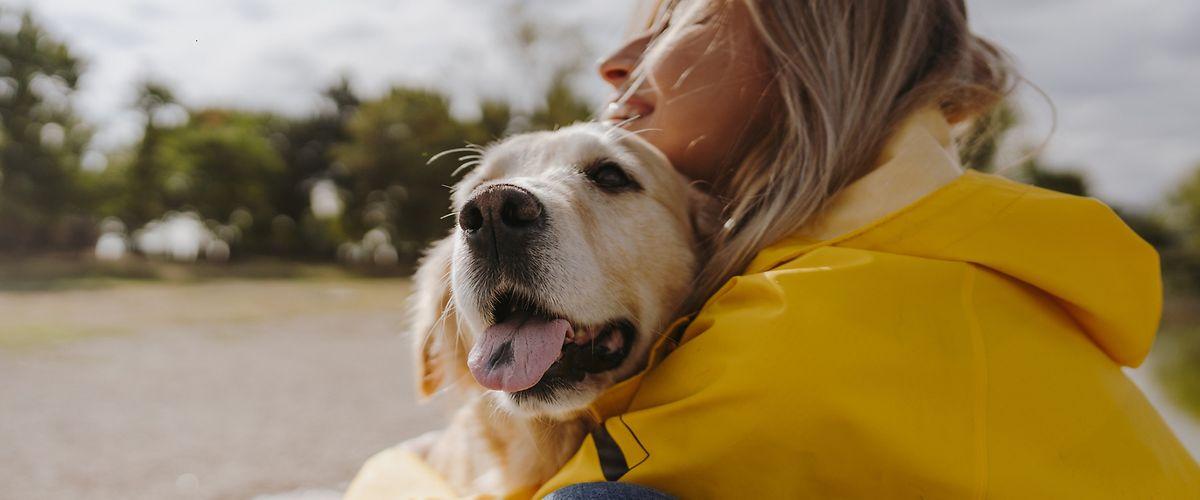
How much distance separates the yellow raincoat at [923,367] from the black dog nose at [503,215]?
518mm

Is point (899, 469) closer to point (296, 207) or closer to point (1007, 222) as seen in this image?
point (1007, 222)

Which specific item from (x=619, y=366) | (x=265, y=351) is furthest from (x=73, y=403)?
(x=619, y=366)

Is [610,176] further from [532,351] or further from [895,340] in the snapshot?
[895,340]

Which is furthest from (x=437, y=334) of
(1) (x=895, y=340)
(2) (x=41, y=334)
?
(2) (x=41, y=334)

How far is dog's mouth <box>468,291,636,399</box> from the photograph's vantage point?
1927 mm

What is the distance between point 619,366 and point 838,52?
1071 millimetres

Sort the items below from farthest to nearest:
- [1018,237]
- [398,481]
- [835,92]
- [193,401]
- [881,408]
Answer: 1. [193,401]
2. [398,481]
3. [835,92]
4. [1018,237]
5. [881,408]

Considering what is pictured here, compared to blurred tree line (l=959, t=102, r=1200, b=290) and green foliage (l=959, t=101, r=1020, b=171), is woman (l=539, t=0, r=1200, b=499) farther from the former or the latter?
blurred tree line (l=959, t=102, r=1200, b=290)

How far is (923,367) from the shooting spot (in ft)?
4.69

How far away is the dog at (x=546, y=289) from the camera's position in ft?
6.46

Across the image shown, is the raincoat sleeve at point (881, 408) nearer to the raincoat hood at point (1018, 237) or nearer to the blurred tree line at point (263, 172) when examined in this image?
the raincoat hood at point (1018, 237)

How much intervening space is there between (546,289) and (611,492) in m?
0.64

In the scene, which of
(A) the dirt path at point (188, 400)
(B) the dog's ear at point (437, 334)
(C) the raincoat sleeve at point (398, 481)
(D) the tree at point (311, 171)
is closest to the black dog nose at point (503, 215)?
(B) the dog's ear at point (437, 334)

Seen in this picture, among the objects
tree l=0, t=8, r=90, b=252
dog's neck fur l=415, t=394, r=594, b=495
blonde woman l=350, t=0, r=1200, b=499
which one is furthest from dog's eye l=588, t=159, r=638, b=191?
tree l=0, t=8, r=90, b=252
